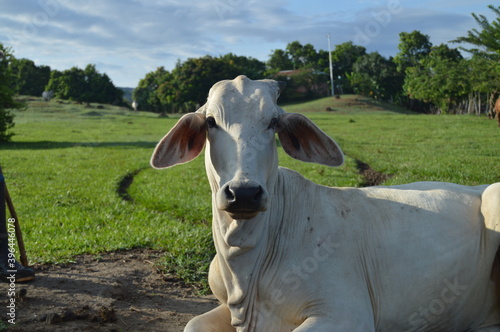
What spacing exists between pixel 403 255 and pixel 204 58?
2073 inches

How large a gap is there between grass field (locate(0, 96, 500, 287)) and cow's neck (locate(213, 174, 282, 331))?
7.40 feet

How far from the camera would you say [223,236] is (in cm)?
332

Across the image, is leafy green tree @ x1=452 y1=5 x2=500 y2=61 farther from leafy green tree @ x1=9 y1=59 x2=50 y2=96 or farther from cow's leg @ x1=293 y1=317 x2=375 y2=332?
leafy green tree @ x1=9 y1=59 x2=50 y2=96

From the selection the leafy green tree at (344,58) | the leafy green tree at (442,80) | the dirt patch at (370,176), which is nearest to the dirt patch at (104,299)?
the dirt patch at (370,176)

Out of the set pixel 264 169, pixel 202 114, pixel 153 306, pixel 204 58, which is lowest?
pixel 153 306

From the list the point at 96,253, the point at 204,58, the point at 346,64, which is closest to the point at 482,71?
the point at 204,58

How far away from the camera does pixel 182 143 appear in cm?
353

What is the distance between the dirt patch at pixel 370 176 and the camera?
431 inches

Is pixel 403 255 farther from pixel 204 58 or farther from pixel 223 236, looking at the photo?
pixel 204 58

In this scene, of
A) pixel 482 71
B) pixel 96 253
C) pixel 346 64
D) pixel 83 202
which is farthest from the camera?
pixel 346 64

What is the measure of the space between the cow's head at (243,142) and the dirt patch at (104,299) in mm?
1627

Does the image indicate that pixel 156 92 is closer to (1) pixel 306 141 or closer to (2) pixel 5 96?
(2) pixel 5 96

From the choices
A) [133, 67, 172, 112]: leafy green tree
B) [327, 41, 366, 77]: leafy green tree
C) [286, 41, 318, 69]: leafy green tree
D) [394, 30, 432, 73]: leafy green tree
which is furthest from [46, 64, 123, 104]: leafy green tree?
[394, 30, 432, 73]: leafy green tree

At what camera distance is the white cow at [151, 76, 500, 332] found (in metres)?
3.20
